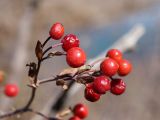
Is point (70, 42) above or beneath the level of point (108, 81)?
above

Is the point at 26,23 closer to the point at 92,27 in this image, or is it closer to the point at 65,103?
the point at 65,103

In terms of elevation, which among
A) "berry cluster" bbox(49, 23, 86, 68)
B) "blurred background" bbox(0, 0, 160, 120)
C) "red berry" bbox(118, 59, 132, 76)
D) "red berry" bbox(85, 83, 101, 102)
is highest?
"blurred background" bbox(0, 0, 160, 120)

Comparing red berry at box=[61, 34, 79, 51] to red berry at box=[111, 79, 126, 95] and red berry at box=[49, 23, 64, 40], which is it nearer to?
red berry at box=[49, 23, 64, 40]

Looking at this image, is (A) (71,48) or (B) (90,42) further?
(B) (90,42)

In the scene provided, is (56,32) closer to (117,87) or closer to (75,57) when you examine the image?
(75,57)

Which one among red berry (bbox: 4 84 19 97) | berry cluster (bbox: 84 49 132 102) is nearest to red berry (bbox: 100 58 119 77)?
berry cluster (bbox: 84 49 132 102)

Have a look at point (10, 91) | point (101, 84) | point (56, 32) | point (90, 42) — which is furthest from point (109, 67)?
point (90, 42)
